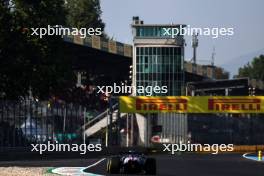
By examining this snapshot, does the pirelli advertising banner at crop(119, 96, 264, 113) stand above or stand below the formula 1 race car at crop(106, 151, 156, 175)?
above

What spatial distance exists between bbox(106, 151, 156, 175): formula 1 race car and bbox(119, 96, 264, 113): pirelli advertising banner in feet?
81.5

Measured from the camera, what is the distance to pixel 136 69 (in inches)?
3061

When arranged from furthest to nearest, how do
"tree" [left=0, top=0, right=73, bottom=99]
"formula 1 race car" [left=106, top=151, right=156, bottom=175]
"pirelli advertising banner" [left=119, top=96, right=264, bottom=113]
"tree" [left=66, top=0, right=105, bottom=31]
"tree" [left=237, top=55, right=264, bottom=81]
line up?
1. "tree" [left=237, top=55, right=264, bottom=81]
2. "tree" [left=66, top=0, right=105, bottom=31]
3. "tree" [left=0, top=0, right=73, bottom=99]
4. "pirelli advertising banner" [left=119, top=96, right=264, bottom=113]
5. "formula 1 race car" [left=106, top=151, right=156, bottom=175]

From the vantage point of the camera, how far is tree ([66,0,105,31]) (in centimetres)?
8969

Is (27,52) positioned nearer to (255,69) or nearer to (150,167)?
(150,167)

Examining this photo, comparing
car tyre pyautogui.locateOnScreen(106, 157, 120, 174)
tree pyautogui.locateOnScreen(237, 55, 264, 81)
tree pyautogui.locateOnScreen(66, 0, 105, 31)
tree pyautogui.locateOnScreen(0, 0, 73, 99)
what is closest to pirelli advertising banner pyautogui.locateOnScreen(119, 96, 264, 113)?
tree pyautogui.locateOnScreen(0, 0, 73, 99)

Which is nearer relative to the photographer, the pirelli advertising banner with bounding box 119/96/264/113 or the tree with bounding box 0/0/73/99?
the pirelli advertising banner with bounding box 119/96/264/113

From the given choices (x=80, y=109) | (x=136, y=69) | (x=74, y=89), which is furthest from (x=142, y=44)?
(x=80, y=109)

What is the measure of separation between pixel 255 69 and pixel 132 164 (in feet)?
398

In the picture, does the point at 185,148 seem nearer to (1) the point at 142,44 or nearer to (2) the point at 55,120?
(2) the point at 55,120

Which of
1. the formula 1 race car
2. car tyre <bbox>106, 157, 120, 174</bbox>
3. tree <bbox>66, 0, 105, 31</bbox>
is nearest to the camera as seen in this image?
the formula 1 race car

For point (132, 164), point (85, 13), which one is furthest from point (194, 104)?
point (85, 13)

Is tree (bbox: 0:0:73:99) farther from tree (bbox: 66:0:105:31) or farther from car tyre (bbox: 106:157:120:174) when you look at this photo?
tree (bbox: 66:0:105:31)

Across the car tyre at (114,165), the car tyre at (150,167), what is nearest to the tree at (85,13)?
the car tyre at (114,165)
